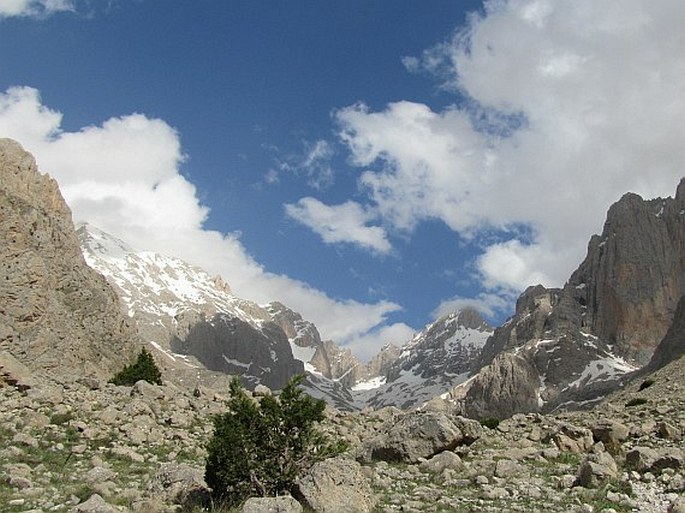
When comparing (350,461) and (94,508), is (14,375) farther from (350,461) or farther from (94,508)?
(350,461)

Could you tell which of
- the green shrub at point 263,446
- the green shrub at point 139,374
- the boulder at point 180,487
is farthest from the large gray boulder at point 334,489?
the green shrub at point 139,374

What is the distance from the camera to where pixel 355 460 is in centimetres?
2461

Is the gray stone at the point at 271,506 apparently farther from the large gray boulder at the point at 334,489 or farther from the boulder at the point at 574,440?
the boulder at the point at 574,440

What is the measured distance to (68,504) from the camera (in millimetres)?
15203

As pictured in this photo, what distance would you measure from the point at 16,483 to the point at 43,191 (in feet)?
347

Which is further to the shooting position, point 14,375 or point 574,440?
point 14,375

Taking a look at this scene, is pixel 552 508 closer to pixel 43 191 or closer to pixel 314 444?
pixel 314 444

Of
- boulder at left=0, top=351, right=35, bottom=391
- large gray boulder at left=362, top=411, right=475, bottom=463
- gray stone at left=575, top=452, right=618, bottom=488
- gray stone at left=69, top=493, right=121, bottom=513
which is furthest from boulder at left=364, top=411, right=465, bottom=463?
boulder at left=0, top=351, right=35, bottom=391

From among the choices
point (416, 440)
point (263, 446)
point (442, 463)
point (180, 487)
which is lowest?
point (180, 487)

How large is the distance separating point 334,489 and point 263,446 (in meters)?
2.80

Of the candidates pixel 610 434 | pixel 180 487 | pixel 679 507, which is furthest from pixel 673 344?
pixel 180 487

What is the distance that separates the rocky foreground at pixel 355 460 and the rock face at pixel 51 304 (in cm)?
2739

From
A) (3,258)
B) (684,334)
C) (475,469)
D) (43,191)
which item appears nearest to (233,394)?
(475,469)

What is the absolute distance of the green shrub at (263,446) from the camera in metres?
15.7
